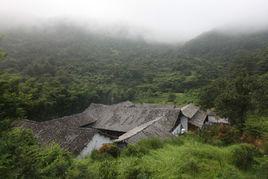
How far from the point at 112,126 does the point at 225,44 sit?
2884 inches

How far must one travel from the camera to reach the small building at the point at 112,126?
26.2m

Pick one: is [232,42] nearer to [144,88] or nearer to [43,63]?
[144,88]

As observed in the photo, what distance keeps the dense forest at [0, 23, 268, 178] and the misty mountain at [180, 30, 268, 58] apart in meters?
0.34

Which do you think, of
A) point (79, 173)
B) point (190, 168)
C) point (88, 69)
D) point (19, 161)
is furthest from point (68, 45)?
point (19, 161)

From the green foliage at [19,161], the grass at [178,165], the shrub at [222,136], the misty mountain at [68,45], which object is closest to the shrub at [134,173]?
the grass at [178,165]

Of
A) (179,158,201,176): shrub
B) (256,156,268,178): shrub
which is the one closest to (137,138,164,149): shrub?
(179,158,201,176): shrub

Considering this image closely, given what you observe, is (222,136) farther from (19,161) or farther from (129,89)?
(129,89)

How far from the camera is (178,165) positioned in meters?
14.7

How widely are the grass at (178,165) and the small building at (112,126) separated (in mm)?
6920

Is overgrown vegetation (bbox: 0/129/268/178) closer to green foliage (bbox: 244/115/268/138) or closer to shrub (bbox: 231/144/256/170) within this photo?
shrub (bbox: 231/144/256/170)

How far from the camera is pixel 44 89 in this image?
45.8 metres

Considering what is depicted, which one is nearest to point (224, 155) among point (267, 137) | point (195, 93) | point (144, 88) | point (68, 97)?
point (267, 137)

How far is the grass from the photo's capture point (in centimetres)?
1342

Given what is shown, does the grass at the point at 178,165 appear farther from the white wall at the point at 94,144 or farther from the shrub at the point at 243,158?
the white wall at the point at 94,144
